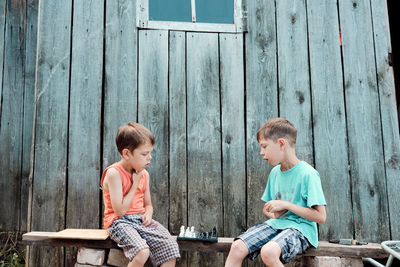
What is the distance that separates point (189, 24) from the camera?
3074 mm

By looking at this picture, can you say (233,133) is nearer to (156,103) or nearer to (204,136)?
(204,136)

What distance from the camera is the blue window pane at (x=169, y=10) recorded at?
307cm

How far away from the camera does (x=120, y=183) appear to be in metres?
2.34

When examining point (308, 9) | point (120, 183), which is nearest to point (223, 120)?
point (120, 183)

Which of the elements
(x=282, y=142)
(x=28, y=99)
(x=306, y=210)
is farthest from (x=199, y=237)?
(x=28, y=99)

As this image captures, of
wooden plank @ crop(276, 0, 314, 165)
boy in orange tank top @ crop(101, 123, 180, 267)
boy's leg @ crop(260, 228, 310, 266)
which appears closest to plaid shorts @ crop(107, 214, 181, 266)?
boy in orange tank top @ crop(101, 123, 180, 267)

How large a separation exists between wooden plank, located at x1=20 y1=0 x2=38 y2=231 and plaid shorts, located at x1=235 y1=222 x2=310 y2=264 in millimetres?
2581

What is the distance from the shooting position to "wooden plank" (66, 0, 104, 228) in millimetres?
2875

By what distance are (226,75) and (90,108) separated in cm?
121

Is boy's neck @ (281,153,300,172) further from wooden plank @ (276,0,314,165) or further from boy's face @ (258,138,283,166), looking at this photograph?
wooden plank @ (276,0,314,165)

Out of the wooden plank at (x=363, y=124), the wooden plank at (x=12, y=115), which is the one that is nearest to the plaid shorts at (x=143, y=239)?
the wooden plank at (x=363, y=124)

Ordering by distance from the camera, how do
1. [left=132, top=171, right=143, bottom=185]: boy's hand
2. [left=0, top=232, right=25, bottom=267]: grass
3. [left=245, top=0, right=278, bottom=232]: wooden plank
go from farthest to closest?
A: [left=0, top=232, right=25, bottom=267]: grass → [left=245, top=0, right=278, bottom=232]: wooden plank → [left=132, top=171, right=143, bottom=185]: boy's hand

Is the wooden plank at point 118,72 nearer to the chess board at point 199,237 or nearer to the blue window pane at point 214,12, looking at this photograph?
the blue window pane at point 214,12

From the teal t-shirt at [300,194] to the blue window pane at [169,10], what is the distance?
164 cm
